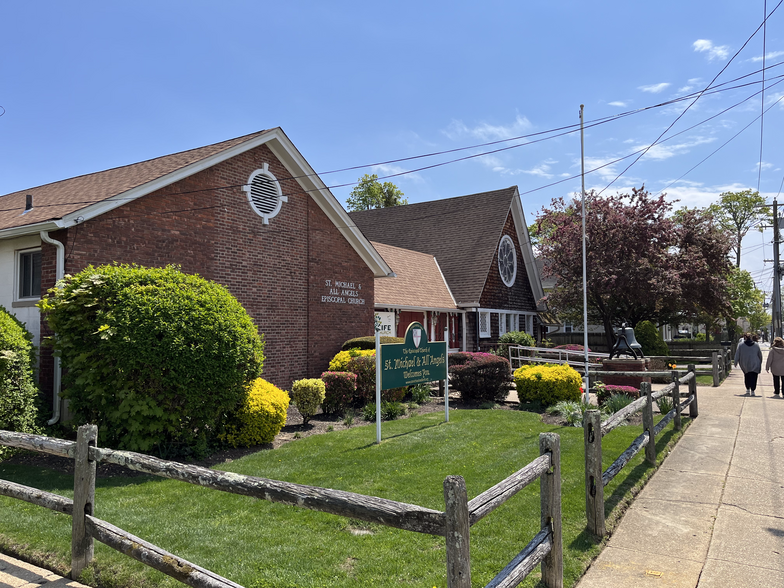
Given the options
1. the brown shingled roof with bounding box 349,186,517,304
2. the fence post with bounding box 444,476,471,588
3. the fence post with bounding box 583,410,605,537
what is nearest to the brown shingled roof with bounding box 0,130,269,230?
the fence post with bounding box 583,410,605,537

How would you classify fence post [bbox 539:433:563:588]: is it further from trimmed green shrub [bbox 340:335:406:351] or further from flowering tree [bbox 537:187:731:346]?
flowering tree [bbox 537:187:731:346]

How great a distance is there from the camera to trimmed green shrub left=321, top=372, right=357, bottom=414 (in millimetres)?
11812

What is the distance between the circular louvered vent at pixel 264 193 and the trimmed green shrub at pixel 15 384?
602 cm

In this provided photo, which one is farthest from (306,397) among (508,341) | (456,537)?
(508,341)

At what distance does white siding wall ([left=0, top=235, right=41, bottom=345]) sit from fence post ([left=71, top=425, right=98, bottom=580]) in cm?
701

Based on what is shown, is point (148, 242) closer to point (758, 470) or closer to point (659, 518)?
point (659, 518)

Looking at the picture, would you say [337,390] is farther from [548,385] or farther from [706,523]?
[706,523]

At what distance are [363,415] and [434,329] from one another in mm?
10551

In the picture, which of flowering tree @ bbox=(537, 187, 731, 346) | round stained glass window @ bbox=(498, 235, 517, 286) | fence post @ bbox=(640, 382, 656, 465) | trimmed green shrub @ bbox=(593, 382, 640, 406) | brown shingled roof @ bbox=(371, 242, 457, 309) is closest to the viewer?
fence post @ bbox=(640, 382, 656, 465)

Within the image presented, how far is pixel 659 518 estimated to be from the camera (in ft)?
18.2

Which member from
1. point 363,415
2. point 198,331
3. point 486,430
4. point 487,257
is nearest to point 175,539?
point 198,331

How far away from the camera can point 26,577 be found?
14.1ft

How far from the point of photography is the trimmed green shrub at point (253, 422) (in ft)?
28.8

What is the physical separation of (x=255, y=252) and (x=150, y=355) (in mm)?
5950
